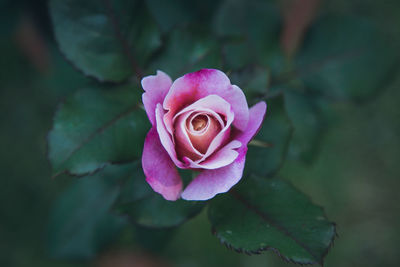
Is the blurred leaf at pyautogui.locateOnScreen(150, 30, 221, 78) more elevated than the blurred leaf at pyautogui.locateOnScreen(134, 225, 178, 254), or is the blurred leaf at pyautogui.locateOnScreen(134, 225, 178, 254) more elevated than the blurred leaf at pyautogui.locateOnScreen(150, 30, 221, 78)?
the blurred leaf at pyautogui.locateOnScreen(150, 30, 221, 78)

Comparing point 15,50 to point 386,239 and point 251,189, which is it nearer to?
point 251,189

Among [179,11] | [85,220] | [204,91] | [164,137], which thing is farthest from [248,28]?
[85,220]

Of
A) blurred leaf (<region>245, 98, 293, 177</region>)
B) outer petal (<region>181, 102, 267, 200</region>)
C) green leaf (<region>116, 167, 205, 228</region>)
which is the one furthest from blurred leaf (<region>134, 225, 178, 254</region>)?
outer petal (<region>181, 102, 267, 200</region>)

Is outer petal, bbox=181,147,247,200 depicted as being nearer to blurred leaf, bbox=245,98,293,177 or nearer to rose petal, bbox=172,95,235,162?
rose petal, bbox=172,95,235,162

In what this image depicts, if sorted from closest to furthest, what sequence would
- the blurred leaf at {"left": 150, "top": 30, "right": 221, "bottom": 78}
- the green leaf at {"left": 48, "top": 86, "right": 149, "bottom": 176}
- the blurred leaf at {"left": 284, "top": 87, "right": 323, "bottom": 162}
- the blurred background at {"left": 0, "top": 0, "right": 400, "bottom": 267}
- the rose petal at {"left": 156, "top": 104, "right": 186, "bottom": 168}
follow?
the rose petal at {"left": 156, "top": 104, "right": 186, "bottom": 168} < the green leaf at {"left": 48, "top": 86, "right": 149, "bottom": 176} < the blurred leaf at {"left": 150, "top": 30, "right": 221, "bottom": 78} < the blurred leaf at {"left": 284, "top": 87, "right": 323, "bottom": 162} < the blurred background at {"left": 0, "top": 0, "right": 400, "bottom": 267}

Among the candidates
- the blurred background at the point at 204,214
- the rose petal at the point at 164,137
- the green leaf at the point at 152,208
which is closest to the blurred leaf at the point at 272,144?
the green leaf at the point at 152,208
